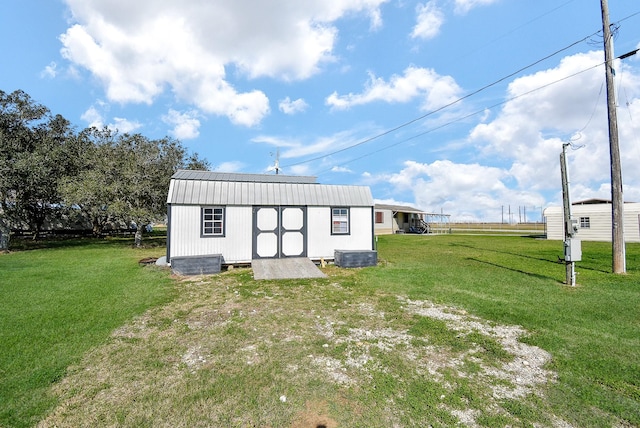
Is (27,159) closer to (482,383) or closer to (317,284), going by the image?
(317,284)

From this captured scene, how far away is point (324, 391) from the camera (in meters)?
3.49

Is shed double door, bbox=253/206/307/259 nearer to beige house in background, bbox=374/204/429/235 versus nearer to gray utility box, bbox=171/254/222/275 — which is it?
gray utility box, bbox=171/254/222/275

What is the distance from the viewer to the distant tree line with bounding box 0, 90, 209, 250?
56.5ft

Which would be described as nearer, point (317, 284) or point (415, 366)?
point (415, 366)

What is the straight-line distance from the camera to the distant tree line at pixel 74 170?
17219 mm

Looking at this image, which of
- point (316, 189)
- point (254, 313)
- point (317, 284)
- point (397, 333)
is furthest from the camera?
point (316, 189)

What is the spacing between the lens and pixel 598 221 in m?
22.2

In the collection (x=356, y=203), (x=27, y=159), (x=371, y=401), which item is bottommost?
(x=371, y=401)

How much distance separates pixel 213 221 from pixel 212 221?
1.6 inches

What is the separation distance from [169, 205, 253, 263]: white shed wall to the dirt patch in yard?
18.3 ft

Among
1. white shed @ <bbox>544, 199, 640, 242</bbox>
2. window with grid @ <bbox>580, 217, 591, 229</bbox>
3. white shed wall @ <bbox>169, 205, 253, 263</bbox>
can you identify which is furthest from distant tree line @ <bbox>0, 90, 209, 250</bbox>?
window with grid @ <bbox>580, 217, 591, 229</bbox>

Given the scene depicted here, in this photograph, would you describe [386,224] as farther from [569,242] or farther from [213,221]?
[569,242]

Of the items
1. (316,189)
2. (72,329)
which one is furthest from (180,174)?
(72,329)

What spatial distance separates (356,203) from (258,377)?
34.8ft
